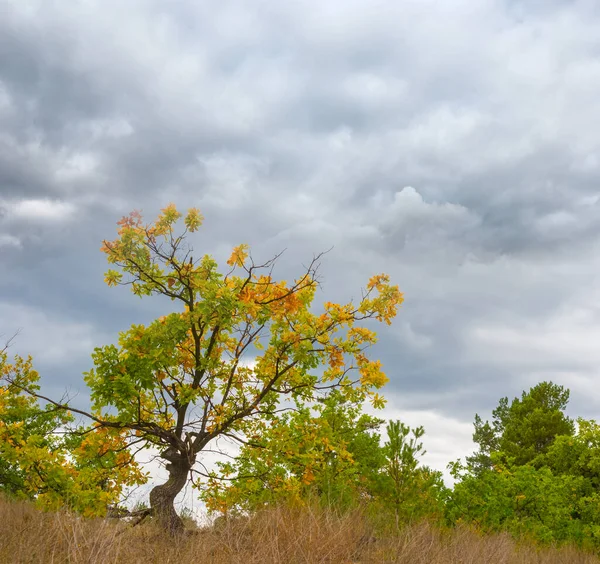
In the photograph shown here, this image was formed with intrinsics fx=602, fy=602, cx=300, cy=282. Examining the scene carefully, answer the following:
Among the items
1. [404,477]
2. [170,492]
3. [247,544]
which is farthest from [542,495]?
[247,544]

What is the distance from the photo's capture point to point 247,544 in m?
8.98

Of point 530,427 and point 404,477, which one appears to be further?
point 530,427

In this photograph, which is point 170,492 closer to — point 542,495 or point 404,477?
point 404,477

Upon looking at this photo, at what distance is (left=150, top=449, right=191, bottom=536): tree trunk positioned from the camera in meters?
12.6

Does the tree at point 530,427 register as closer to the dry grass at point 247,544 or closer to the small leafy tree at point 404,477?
the small leafy tree at point 404,477

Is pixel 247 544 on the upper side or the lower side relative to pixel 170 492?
lower

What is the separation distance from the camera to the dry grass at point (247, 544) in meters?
7.91

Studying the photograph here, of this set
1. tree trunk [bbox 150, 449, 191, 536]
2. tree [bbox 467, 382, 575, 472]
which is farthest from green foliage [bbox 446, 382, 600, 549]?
tree trunk [bbox 150, 449, 191, 536]

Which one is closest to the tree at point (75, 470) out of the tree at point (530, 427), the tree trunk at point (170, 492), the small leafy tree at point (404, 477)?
the tree trunk at point (170, 492)

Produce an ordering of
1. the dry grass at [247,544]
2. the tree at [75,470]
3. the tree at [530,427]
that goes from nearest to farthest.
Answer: the dry grass at [247,544] → the tree at [75,470] → the tree at [530,427]

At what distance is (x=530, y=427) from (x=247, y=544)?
3470 centimetres

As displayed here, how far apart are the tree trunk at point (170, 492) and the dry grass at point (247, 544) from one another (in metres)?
1.03

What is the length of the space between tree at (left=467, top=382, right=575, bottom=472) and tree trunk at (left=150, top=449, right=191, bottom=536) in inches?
1086

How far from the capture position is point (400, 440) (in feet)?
60.7
